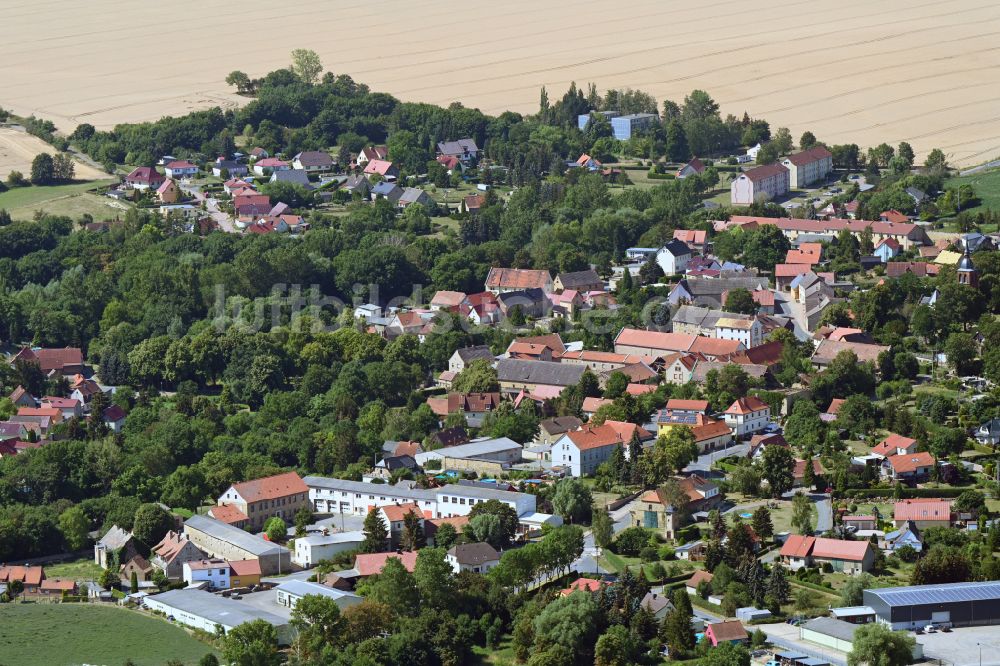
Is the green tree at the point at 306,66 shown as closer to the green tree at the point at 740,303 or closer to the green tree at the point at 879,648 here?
the green tree at the point at 740,303

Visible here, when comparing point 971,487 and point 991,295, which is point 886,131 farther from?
point 971,487

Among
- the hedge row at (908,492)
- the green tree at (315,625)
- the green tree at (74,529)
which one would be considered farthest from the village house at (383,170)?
the green tree at (315,625)

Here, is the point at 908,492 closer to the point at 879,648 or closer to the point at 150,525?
the point at 879,648

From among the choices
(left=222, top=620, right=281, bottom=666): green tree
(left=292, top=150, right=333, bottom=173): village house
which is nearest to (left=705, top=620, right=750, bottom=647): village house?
(left=222, top=620, right=281, bottom=666): green tree

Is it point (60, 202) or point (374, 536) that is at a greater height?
point (60, 202)

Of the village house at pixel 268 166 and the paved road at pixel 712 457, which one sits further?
the village house at pixel 268 166

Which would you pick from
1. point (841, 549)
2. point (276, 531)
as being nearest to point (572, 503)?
point (841, 549)
